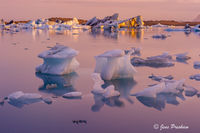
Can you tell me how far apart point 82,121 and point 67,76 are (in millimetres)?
3016

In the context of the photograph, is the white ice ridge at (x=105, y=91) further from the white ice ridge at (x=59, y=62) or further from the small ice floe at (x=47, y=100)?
the white ice ridge at (x=59, y=62)

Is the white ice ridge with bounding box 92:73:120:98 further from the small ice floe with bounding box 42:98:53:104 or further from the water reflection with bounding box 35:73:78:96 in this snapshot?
the small ice floe with bounding box 42:98:53:104

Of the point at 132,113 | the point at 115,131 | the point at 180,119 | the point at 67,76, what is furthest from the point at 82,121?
the point at 67,76

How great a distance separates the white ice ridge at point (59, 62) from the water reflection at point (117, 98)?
1325 millimetres

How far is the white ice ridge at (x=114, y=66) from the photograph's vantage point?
19.7 feet

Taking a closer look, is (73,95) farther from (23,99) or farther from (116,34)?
(116,34)

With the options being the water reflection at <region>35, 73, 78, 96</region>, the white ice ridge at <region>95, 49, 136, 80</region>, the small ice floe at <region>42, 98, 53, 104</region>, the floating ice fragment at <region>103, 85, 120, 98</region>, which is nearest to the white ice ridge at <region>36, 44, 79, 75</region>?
the water reflection at <region>35, 73, 78, 96</region>

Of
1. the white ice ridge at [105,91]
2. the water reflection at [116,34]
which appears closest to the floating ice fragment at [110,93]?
the white ice ridge at [105,91]

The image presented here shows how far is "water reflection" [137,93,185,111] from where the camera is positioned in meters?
4.37

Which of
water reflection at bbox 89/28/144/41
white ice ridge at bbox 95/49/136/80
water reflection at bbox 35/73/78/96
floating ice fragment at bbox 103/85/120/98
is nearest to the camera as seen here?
floating ice fragment at bbox 103/85/120/98

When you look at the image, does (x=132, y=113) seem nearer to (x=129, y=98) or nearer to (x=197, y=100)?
(x=129, y=98)

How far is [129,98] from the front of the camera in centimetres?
477

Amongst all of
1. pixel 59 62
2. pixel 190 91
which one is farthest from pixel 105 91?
pixel 59 62

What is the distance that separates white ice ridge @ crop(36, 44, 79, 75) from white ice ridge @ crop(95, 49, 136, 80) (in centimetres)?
75
